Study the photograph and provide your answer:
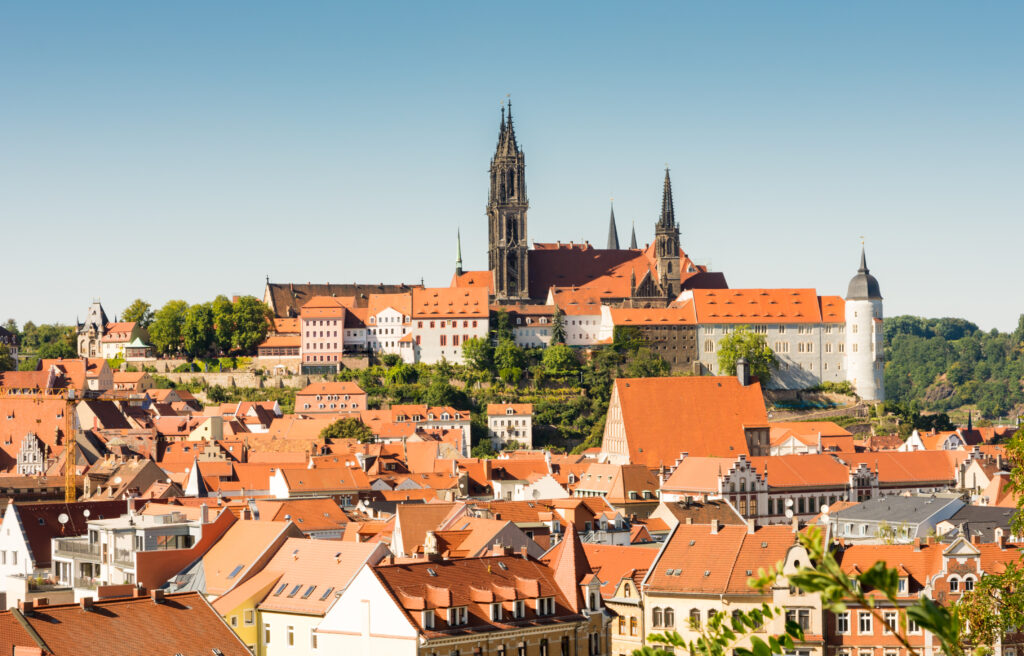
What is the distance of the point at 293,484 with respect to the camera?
75.3 m

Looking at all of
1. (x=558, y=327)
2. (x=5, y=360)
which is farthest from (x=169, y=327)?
(x=558, y=327)

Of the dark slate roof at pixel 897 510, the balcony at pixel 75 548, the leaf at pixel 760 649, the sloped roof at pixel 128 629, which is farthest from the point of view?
the dark slate roof at pixel 897 510

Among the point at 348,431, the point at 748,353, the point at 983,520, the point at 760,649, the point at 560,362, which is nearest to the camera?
the point at 760,649

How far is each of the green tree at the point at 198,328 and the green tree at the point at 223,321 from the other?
27.6 inches

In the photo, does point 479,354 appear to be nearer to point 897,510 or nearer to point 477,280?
point 477,280

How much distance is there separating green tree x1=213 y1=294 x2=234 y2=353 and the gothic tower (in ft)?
132

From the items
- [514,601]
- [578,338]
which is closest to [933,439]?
[578,338]

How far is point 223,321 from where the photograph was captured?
5463 inches

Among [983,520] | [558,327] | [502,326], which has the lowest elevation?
[983,520]

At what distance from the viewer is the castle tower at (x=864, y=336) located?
425 feet

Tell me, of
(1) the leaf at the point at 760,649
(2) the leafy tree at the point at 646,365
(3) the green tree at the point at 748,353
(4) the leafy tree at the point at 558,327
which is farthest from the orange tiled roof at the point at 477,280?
(1) the leaf at the point at 760,649

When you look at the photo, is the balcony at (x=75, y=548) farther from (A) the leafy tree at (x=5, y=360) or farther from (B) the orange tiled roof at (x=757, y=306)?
(A) the leafy tree at (x=5, y=360)

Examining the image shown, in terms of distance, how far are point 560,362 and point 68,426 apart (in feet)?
140

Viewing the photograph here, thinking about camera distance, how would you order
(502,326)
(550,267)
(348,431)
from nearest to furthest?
(348,431)
(502,326)
(550,267)
